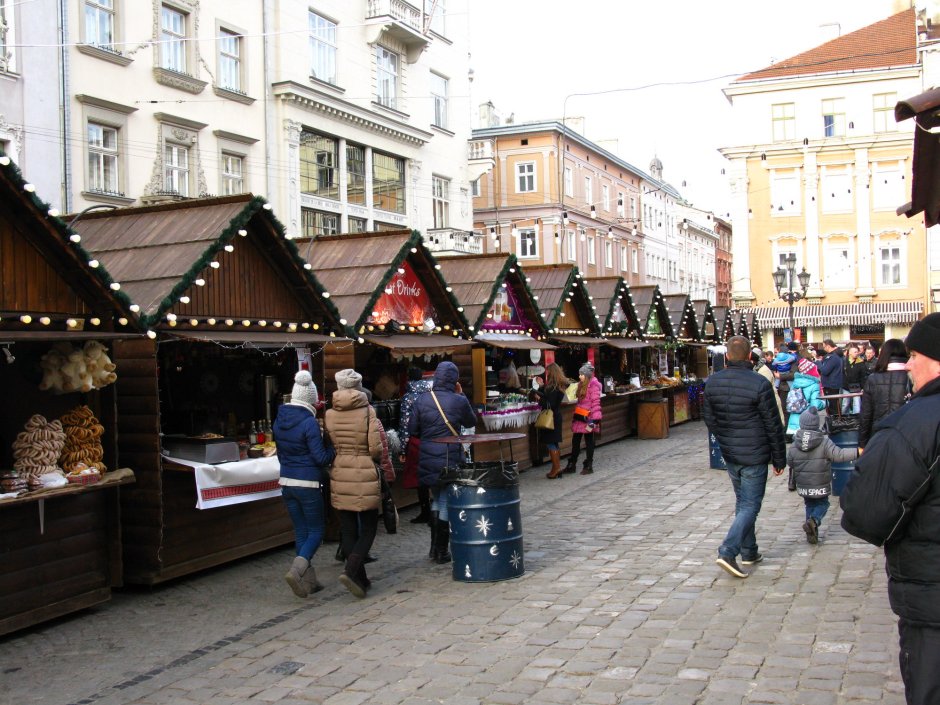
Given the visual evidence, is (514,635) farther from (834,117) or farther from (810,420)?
(834,117)

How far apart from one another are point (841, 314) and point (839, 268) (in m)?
2.48

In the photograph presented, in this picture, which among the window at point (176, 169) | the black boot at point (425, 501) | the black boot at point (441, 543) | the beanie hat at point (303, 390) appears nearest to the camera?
the beanie hat at point (303, 390)

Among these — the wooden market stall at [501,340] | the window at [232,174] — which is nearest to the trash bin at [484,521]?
the wooden market stall at [501,340]

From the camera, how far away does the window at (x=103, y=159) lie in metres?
21.0

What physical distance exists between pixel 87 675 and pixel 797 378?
862 cm

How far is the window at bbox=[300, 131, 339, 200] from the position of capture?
91.1ft

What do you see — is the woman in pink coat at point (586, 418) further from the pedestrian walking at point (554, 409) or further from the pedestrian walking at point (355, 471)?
the pedestrian walking at point (355, 471)

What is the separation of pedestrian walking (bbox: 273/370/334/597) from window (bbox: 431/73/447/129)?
28397 mm

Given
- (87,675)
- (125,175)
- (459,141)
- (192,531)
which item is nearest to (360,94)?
(459,141)

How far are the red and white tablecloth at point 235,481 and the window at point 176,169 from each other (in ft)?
48.4

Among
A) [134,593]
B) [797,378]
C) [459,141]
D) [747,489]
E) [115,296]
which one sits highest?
[459,141]

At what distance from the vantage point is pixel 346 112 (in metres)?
29.1

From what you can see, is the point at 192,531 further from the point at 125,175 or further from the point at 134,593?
the point at 125,175

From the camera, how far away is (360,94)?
99.9 feet
